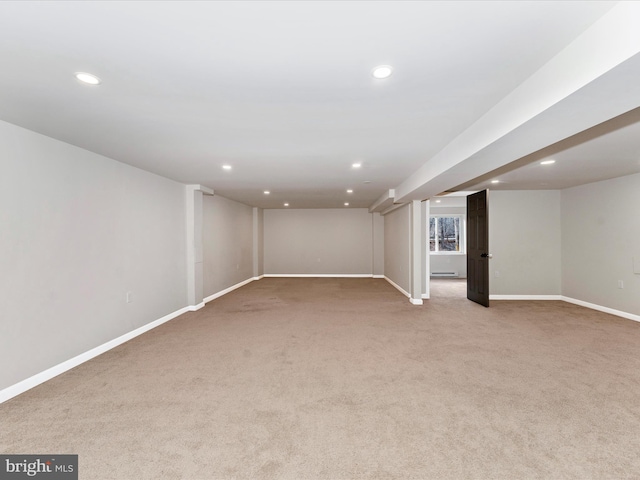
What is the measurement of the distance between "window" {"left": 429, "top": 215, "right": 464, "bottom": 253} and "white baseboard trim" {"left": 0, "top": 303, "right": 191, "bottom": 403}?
8.88 m

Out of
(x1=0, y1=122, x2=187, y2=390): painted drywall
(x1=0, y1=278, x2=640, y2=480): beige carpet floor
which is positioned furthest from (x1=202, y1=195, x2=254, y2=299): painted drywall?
(x1=0, y1=278, x2=640, y2=480): beige carpet floor

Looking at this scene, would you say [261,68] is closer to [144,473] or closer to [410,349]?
[144,473]

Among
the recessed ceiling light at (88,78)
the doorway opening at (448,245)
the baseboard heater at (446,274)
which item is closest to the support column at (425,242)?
the doorway opening at (448,245)

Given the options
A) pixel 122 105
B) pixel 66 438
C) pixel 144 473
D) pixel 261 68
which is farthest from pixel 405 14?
pixel 66 438

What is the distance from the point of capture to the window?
34.6 ft

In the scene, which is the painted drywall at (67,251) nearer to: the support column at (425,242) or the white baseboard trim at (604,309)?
the support column at (425,242)

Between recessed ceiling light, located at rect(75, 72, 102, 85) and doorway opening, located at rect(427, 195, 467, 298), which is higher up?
recessed ceiling light, located at rect(75, 72, 102, 85)

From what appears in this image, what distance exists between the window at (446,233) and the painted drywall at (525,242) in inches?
156

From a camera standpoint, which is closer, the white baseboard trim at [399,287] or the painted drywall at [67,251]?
the painted drywall at [67,251]

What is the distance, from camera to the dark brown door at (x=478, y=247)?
→ 5.77m

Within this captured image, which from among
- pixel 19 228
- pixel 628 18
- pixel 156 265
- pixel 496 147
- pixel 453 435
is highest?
pixel 628 18

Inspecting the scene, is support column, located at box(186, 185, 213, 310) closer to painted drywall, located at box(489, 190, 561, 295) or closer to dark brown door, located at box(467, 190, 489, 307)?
dark brown door, located at box(467, 190, 489, 307)

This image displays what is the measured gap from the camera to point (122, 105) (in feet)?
7.50

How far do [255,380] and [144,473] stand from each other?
47.1 inches
